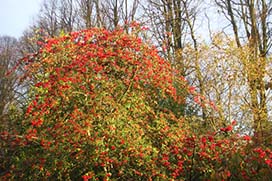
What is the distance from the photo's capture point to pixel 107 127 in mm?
4871

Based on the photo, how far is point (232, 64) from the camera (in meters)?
9.80

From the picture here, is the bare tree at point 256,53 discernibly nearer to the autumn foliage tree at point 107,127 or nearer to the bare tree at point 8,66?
the autumn foliage tree at point 107,127

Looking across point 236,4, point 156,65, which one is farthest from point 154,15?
point 156,65

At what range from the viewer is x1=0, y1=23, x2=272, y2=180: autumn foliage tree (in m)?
4.77

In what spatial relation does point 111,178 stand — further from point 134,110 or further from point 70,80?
point 70,80

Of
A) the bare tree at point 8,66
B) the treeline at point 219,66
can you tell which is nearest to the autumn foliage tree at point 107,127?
the treeline at point 219,66

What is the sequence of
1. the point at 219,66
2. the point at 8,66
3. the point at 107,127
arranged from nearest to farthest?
the point at 107,127 → the point at 219,66 → the point at 8,66

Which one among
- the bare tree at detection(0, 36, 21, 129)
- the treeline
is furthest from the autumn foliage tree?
the bare tree at detection(0, 36, 21, 129)

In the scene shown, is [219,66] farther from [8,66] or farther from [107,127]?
[8,66]

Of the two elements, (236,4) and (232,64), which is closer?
(232,64)

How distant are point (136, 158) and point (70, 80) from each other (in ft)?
4.57

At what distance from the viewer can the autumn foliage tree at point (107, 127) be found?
477 cm

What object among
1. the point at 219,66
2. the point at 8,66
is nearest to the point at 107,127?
the point at 219,66

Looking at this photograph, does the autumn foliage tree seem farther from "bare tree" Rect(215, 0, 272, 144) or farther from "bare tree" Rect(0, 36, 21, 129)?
"bare tree" Rect(0, 36, 21, 129)
